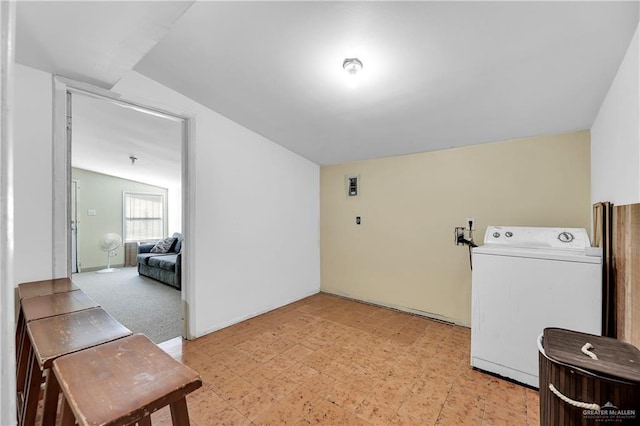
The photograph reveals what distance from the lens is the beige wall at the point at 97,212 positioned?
5.95m

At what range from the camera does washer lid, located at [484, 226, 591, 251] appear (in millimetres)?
2154

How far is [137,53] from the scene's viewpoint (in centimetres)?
171

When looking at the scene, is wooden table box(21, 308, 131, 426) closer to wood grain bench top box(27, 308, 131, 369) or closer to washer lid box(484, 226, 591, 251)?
wood grain bench top box(27, 308, 131, 369)

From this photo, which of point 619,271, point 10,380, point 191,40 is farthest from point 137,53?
point 619,271

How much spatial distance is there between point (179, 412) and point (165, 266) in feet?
14.3

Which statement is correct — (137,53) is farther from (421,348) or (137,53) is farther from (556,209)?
(556,209)

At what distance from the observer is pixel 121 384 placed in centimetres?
85

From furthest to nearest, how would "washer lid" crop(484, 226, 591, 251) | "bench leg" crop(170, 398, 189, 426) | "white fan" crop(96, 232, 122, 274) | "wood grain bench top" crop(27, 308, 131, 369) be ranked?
"white fan" crop(96, 232, 122, 274) → "washer lid" crop(484, 226, 591, 251) → "wood grain bench top" crop(27, 308, 131, 369) → "bench leg" crop(170, 398, 189, 426)

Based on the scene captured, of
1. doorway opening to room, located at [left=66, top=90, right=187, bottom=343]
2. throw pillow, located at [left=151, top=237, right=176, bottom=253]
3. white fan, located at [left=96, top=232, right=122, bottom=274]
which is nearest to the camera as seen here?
doorway opening to room, located at [left=66, top=90, right=187, bottom=343]

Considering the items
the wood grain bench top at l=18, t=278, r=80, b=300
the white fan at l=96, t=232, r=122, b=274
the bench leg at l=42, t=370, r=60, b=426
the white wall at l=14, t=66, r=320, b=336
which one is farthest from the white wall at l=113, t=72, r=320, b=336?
the white fan at l=96, t=232, r=122, b=274

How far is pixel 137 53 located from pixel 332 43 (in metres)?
1.25

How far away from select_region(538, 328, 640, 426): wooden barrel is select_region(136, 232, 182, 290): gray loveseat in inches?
181

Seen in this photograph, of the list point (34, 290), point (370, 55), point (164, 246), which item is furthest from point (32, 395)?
point (164, 246)

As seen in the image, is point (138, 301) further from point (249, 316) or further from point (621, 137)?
point (621, 137)
